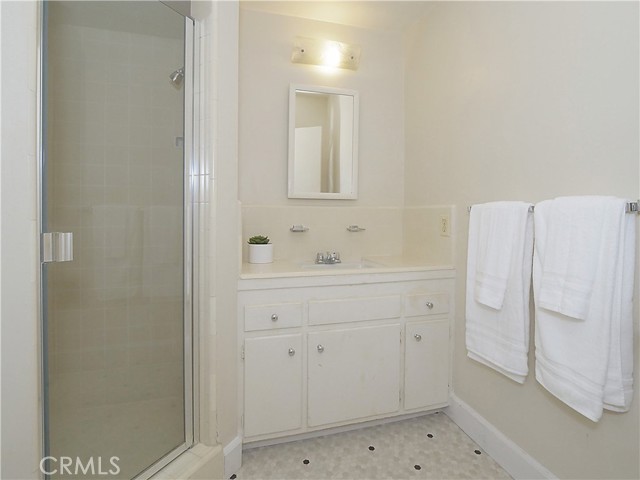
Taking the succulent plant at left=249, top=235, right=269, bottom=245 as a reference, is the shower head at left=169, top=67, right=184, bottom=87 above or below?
above

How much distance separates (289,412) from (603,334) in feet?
4.09

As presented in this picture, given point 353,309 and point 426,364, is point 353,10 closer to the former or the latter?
point 353,309

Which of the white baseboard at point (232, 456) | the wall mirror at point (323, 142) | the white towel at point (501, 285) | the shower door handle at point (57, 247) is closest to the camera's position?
the shower door handle at point (57, 247)

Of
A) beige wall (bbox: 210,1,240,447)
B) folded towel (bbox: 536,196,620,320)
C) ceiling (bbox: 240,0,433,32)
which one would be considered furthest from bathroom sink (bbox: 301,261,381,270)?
ceiling (bbox: 240,0,433,32)

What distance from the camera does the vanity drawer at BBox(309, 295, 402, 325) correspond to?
5.25ft

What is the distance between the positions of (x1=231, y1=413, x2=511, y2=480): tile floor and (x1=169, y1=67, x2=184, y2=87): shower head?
168cm

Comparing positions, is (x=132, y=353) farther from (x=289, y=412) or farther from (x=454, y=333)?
(x=454, y=333)

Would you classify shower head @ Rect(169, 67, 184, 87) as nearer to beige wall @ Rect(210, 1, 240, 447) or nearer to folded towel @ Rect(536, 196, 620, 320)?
beige wall @ Rect(210, 1, 240, 447)

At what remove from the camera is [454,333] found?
1844 mm

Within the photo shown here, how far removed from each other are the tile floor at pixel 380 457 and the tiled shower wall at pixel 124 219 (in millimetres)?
534

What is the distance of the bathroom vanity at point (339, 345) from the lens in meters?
1.53

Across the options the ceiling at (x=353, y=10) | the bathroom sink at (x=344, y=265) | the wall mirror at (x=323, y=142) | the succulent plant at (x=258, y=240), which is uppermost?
the ceiling at (x=353, y=10)

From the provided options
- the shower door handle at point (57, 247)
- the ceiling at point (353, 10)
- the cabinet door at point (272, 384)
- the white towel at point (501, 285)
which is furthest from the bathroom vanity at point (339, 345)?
the ceiling at point (353, 10)

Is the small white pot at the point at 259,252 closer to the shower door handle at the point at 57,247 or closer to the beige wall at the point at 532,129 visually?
the shower door handle at the point at 57,247
